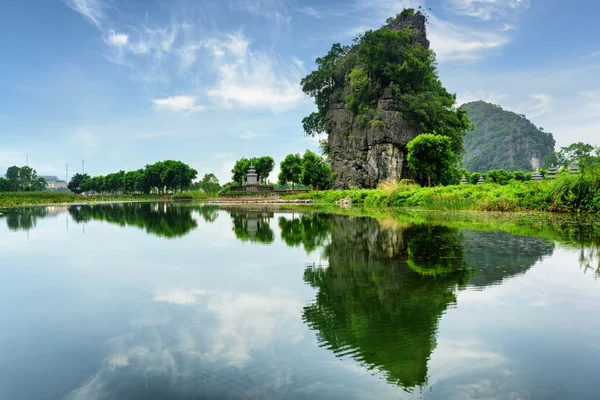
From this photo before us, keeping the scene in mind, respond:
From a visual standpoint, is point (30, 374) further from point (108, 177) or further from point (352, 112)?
point (108, 177)

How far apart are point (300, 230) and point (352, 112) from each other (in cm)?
3772

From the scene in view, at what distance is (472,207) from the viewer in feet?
67.2

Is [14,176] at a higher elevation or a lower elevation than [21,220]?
higher

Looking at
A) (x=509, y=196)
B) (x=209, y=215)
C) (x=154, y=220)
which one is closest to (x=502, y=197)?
(x=509, y=196)

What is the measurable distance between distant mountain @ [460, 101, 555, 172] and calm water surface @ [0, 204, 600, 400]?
128103mm

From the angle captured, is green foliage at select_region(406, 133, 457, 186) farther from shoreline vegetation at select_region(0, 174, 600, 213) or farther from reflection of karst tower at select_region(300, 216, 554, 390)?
reflection of karst tower at select_region(300, 216, 554, 390)

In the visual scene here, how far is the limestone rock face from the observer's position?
42.3 meters

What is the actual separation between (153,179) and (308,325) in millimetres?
87640

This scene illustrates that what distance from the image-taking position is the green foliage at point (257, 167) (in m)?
66.9

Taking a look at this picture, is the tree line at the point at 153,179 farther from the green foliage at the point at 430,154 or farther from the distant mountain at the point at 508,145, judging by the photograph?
the distant mountain at the point at 508,145

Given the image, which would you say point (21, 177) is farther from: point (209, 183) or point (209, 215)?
point (209, 215)

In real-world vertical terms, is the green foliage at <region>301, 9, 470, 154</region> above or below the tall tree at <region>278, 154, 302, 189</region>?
above

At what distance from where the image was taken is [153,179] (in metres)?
86.3

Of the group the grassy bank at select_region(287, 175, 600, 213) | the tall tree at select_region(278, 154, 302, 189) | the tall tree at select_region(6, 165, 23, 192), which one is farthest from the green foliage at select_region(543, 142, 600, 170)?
the tall tree at select_region(6, 165, 23, 192)
